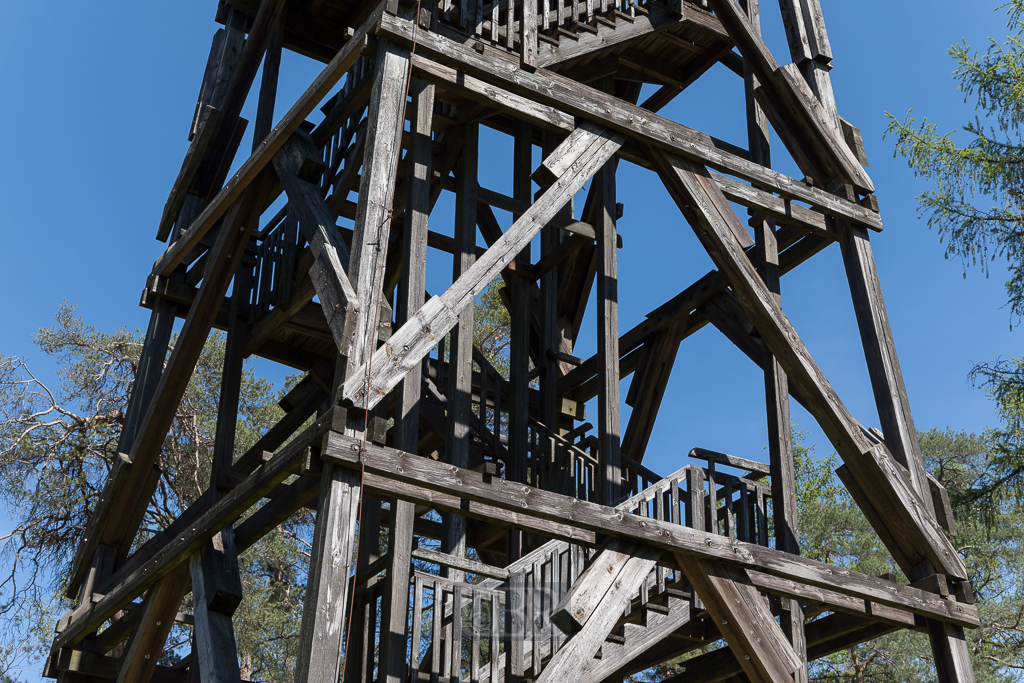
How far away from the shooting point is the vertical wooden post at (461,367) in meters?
8.79

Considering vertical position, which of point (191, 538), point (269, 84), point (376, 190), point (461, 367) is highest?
point (269, 84)

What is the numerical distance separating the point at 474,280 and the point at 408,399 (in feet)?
4.91

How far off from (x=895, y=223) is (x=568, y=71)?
91.5m

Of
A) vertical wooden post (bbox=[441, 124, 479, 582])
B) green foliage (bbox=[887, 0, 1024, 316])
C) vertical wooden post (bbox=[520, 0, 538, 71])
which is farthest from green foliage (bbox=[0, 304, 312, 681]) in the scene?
green foliage (bbox=[887, 0, 1024, 316])

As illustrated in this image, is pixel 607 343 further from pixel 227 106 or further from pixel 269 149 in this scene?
pixel 227 106

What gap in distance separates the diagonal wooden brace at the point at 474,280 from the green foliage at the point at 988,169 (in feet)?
38.1

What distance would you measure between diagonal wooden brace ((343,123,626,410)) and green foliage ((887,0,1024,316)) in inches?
457

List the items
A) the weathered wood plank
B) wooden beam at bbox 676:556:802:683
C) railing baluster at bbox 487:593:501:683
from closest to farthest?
the weathered wood plank, wooden beam at bbox 676:556:802:683, railing baluster at bbox 487:593:501:683

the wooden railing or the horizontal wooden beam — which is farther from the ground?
the wooden railing

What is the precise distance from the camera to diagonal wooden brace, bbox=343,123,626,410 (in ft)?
21.2

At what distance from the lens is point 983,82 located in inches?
721

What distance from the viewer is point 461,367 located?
30.3 ft

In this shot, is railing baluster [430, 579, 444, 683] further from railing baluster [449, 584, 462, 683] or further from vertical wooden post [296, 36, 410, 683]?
vertical wooden post [296, 36, 410, 683]

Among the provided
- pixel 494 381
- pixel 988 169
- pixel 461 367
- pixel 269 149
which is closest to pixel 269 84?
pixel 269 149
